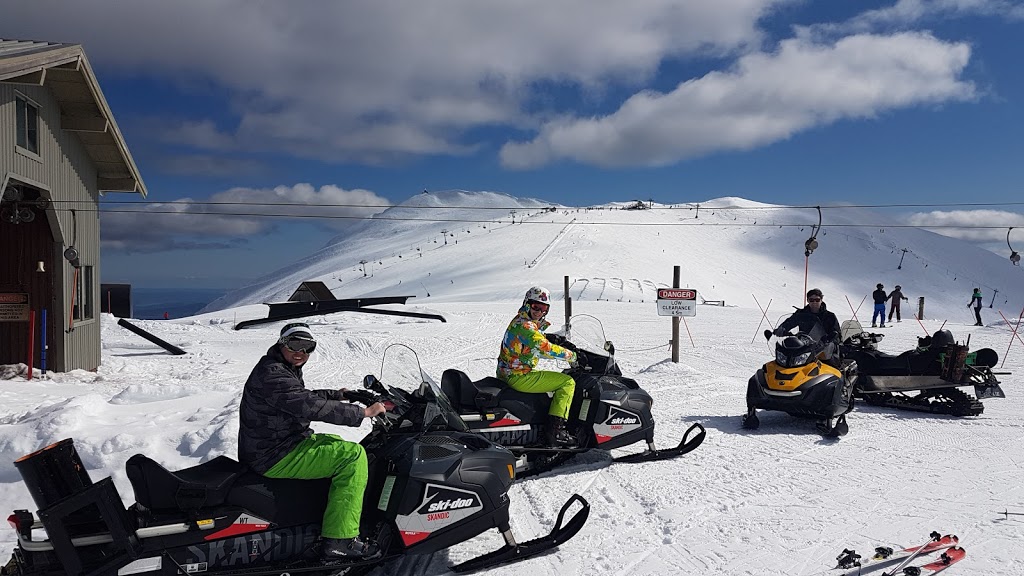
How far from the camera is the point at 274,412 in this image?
4027mm

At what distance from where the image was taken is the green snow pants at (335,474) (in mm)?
4020

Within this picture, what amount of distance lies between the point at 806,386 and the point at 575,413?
316 cm

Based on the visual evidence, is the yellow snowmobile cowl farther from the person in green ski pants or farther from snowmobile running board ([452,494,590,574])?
the person in green ski pants

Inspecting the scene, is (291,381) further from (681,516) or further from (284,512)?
(681,516)

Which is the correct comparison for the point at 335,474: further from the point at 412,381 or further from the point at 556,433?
the point at 556,433

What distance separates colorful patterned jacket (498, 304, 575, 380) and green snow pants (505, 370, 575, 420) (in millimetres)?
92

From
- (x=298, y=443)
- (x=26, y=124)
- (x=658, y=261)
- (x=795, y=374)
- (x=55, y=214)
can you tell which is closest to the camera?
(x=298, y=443)

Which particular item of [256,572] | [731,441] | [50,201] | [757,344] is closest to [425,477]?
[256,572]

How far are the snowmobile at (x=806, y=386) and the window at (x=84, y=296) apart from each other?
13272 millimetres

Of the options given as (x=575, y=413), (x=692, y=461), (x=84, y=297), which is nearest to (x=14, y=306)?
(x=84, y=297)

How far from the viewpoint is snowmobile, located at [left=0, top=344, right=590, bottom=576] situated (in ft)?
11.4

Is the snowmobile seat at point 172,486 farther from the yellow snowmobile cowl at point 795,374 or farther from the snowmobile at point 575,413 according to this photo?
the yellow snowmobile cowl at point 795,374

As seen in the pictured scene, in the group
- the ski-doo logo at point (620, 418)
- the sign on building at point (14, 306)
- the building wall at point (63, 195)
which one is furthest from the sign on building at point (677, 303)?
the sign on building at point (14, 306)

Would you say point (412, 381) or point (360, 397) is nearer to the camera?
point (360, 397)
